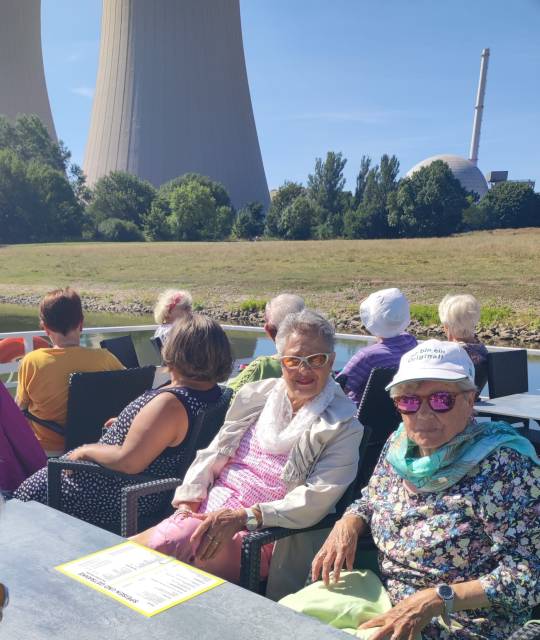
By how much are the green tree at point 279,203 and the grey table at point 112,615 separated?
4075cm

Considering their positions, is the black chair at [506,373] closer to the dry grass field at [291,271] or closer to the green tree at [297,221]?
the dry grass field at [291,271]

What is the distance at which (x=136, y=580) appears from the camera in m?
1.28

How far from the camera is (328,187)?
49.1 m

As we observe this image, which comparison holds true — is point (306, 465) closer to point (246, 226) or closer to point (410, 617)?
point (410, 617)

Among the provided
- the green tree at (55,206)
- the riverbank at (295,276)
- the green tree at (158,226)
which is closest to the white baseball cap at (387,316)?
the riverbank at (295,276)

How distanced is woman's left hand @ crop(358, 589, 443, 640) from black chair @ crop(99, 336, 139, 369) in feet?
10.4

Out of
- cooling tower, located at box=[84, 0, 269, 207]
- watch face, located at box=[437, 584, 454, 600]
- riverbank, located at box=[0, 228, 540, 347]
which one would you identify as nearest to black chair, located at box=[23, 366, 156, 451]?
watch face, located at box=[437, 584, 454, 600]

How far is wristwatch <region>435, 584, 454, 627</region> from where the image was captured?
1.40 meters

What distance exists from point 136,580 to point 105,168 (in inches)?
2046

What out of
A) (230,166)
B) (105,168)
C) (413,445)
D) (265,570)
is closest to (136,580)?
(265,570)

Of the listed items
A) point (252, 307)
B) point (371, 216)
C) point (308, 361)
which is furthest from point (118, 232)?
point (308, 361)

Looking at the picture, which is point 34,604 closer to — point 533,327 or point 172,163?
point 533,327

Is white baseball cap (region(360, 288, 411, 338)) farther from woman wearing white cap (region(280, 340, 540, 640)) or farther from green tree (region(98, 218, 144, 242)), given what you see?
green tree (region(98, 218, 144, 242))

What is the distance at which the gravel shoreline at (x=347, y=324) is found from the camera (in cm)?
1071
